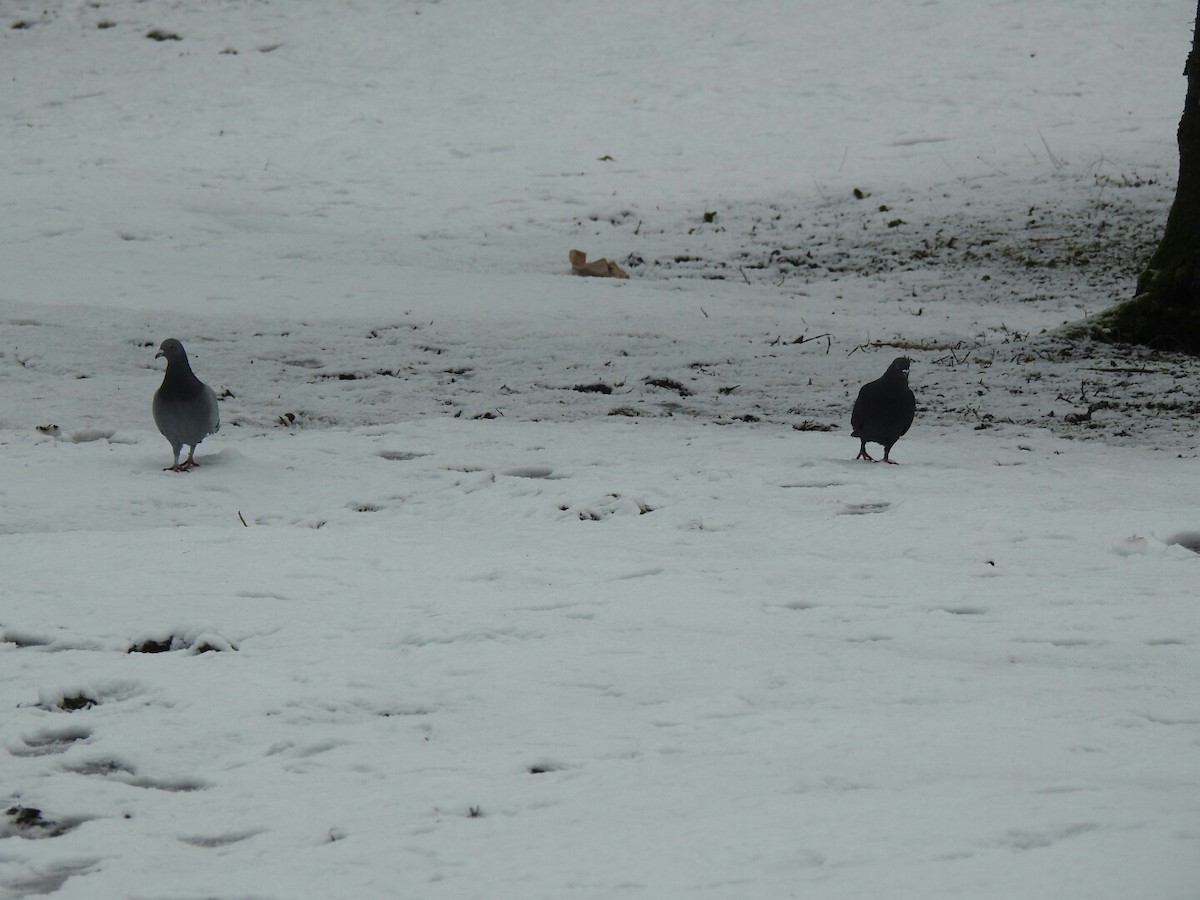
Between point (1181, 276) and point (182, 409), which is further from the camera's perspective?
point (1181, 276)

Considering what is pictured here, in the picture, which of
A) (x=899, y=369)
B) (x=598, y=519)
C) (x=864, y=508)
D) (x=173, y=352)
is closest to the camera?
(x=598, y=519)

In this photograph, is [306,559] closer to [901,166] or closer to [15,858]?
[15,858]

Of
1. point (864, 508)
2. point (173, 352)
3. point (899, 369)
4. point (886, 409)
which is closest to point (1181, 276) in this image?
point (899, 369)

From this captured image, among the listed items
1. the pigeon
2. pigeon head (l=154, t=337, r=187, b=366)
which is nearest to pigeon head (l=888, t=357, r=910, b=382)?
the pigeon

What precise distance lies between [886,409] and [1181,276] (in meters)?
3.76

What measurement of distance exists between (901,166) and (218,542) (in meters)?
12.2

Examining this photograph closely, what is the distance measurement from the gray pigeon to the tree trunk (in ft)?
21.6

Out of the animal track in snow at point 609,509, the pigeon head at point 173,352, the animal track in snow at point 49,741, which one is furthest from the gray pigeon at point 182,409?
the animal track in snow at point 49,741

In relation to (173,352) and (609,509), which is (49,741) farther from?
(173,352)

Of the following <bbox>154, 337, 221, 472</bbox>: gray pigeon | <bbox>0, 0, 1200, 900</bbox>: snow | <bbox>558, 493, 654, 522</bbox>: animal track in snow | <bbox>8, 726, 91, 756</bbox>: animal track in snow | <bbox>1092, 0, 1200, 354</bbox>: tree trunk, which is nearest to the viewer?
<bbox>0, 0, 1200, 900</bbox>: snow

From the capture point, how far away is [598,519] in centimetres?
562

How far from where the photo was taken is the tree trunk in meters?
8.86

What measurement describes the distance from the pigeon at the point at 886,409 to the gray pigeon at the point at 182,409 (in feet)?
11.7

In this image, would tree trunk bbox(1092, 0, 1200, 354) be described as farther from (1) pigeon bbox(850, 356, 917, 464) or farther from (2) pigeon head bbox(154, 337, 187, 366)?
(2) pigeon head bbox(154, 337, 187, 366)
